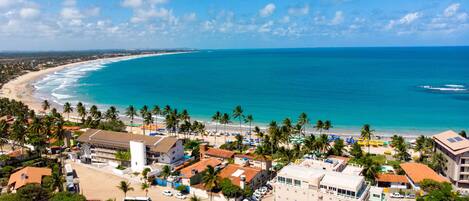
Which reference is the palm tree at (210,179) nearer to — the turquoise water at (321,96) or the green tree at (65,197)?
the green tree at (65,197)

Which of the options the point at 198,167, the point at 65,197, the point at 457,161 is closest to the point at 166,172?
the point at 198,167

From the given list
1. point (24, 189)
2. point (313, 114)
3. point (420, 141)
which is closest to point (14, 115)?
point (24, 189)

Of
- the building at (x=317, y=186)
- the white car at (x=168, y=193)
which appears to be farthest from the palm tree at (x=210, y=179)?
the building at (x=317, y=186)

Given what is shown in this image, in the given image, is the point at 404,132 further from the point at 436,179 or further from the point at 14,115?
the point at 14,115

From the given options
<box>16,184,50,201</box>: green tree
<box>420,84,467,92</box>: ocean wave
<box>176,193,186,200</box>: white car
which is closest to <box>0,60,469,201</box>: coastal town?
<box>176,193,186,200</box>: white car

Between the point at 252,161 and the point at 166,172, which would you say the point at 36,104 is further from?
the point at 252,161

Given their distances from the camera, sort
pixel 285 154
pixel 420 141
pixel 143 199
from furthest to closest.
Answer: pixel 420 141 → pixel 285 154 → pixel 143 199
